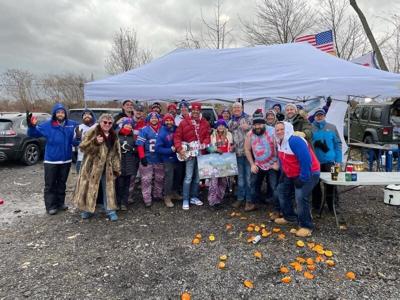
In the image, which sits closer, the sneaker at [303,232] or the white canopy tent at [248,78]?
the sneaker at [303,232]

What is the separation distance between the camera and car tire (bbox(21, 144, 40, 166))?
999cm

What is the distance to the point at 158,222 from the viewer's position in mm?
5262

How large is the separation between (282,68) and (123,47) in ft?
60.1

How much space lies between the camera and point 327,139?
527 centimetres

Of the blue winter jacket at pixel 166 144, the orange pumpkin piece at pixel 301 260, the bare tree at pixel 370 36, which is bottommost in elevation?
the orange pumpkin piece at pixel 301 260

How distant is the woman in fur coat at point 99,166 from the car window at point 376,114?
9313 mm

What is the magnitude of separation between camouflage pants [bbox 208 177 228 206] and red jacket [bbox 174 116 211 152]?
727 mm

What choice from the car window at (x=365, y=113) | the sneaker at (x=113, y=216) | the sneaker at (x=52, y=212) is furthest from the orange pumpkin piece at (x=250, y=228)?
the car window at (x=365, y=113)

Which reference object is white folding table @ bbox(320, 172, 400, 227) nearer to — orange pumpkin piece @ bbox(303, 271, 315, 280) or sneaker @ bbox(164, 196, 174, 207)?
orange pumpkin piece @ bbox(303, 271, 315, 280)

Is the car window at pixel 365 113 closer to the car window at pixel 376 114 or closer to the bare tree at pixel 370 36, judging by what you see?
the car window at pixel 376 114

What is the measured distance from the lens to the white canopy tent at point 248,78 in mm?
4961

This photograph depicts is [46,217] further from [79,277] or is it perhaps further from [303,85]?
[303,85]

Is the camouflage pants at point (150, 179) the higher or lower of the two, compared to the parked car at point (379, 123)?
lower

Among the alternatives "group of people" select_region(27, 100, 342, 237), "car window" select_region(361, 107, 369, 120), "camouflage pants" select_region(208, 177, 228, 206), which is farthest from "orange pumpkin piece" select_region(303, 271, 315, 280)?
"car window" select_region(361, 107, 369, 120)
